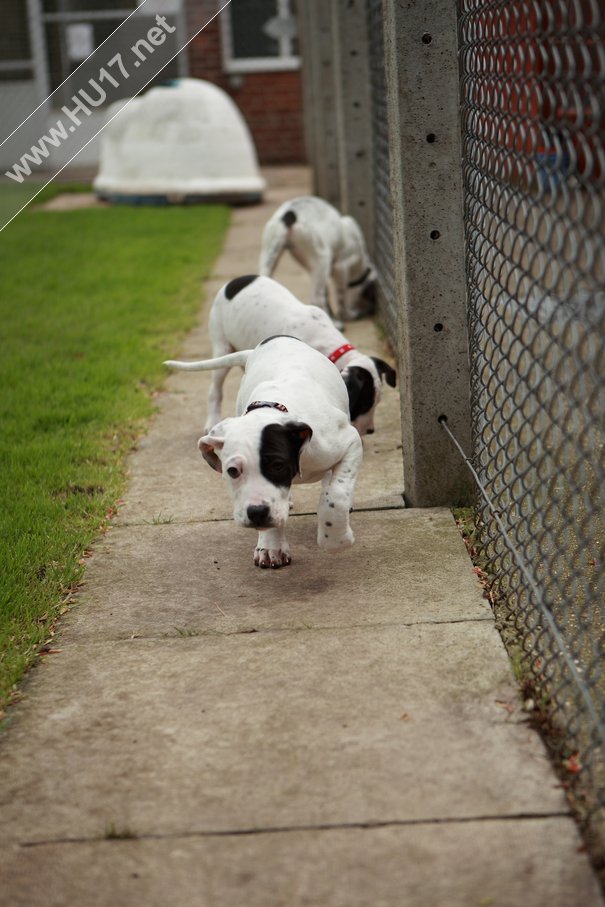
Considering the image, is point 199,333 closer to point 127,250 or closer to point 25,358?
point 25,358

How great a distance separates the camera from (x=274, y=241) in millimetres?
8031

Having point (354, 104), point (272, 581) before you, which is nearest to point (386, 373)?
point (272, 581)

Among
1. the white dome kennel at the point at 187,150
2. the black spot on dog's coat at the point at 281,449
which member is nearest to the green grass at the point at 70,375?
the black spot on dog's coat at the point at 281,449

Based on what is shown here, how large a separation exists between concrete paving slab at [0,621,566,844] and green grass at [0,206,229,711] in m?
0.34

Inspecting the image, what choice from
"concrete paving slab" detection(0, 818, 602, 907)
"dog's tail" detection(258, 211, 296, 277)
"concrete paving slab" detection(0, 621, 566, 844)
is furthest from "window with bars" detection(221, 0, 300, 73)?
"concrete paving slab" detection(0, 818, 602, 907)

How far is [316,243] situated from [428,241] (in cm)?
368

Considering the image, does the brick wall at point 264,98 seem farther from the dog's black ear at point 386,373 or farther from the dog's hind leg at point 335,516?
the dog's hind leg at point 335,516

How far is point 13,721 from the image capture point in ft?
10.4

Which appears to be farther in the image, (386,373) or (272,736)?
(386,373)

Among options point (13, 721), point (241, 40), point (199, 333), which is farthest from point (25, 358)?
point (241, 40)

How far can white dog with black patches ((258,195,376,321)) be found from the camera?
8.00 m

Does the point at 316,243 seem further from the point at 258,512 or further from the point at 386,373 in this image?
the point at 258,512

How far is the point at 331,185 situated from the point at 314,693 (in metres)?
10.6

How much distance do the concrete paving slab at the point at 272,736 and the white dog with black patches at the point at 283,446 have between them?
458 millimetres
